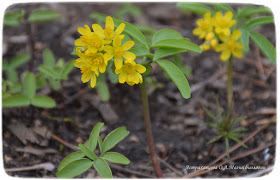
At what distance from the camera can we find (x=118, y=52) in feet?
5.08

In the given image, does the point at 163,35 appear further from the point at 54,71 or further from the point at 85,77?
the point at 54,71

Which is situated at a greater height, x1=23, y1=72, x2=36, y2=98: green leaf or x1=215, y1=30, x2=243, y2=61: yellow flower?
x1=215, y1=30, x2=243, y2=61: yellow flower

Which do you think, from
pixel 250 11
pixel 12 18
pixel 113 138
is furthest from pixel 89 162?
pixel 250 11

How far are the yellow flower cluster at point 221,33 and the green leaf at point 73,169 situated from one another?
2.89ft

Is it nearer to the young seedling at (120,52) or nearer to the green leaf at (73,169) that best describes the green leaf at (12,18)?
the young seedling at (120,52)

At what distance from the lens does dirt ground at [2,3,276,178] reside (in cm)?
199

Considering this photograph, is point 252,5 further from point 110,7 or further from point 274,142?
point 110,7

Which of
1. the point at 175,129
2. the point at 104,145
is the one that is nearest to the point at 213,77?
the point at 175,129

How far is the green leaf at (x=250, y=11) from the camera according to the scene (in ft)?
6.49

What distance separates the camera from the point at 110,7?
9.79 ft

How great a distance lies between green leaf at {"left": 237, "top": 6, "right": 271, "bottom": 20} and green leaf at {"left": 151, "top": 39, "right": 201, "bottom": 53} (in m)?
0.56

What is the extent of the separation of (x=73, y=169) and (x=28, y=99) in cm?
59

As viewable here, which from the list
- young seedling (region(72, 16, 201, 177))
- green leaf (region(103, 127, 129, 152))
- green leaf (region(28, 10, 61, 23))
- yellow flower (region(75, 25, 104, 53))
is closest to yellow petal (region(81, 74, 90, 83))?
young seedling (region(72, 16, 201, 177))

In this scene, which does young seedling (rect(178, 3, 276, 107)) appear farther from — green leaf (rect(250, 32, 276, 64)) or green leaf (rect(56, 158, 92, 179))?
green leaf (rect(56, 158, 92, 179))
